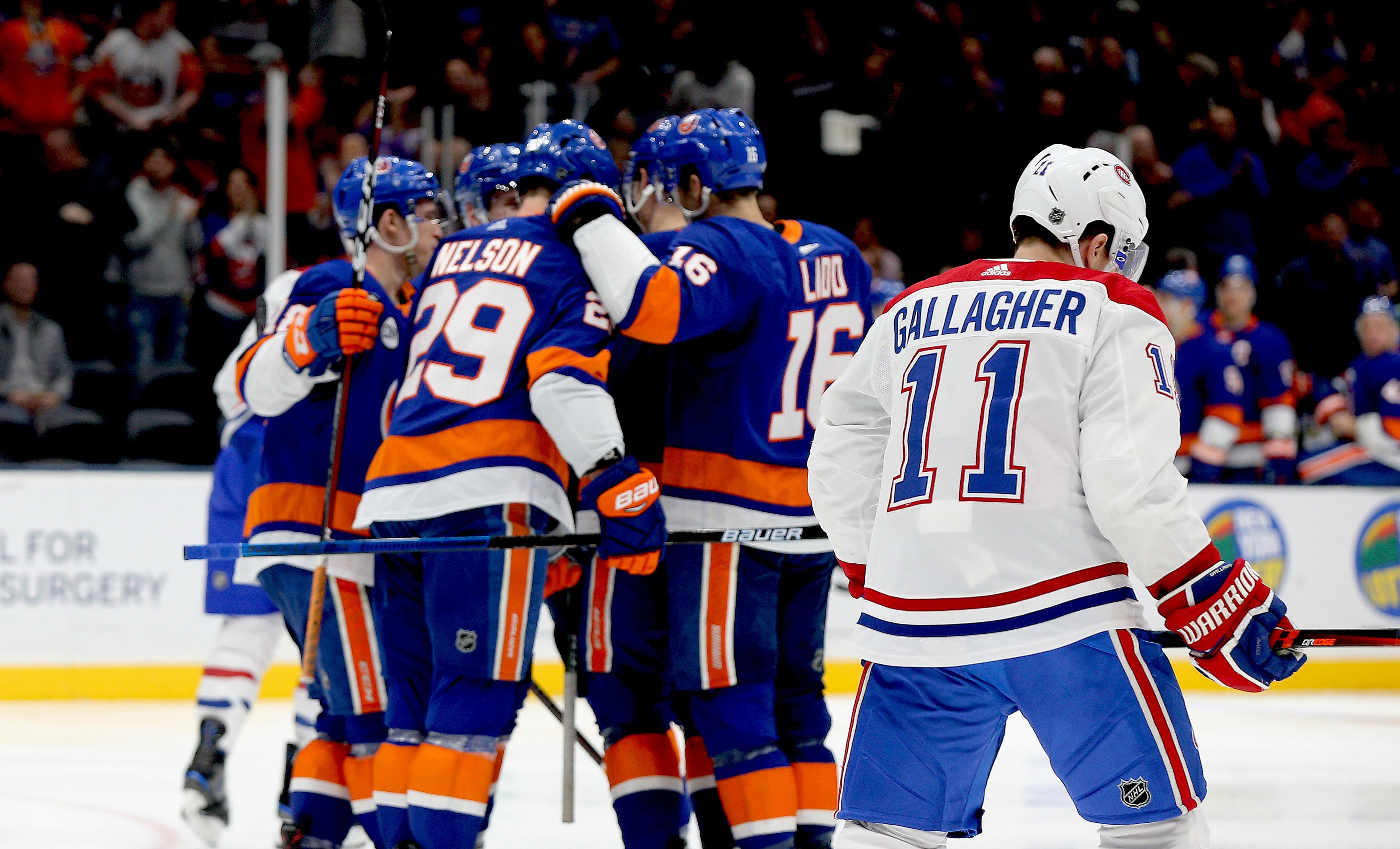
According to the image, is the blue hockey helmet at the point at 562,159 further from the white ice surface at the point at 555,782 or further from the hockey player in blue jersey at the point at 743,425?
the white ice surface at the point at 555,782

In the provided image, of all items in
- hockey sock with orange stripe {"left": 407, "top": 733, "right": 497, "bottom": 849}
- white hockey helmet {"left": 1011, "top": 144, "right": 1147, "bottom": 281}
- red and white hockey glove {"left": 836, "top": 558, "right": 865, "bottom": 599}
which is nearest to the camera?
white hockey helmet {"left": 1011, "top": 144, "right": 1147, "bottom": 281}

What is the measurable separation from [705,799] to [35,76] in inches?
224

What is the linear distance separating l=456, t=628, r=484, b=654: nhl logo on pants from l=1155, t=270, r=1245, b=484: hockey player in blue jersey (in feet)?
17.0

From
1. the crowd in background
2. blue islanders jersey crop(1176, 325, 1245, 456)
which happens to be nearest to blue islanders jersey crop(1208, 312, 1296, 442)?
blue islanders jersey crop(1176, 325, 1245, 456)

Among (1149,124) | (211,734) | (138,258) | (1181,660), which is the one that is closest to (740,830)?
(211,734)

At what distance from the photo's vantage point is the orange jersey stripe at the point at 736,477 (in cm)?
320

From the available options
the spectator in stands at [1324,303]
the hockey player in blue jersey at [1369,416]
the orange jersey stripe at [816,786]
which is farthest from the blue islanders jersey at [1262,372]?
the orange jersey stripe at [816,786]

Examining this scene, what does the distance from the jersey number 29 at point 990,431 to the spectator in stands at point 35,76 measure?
6428 mm

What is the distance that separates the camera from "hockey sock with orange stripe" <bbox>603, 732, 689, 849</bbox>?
3154 mm

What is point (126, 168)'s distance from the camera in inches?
300

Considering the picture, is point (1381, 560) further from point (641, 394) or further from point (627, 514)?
point (627, 514)

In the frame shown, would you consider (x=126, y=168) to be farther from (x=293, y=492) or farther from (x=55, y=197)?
(x=293, y=492)

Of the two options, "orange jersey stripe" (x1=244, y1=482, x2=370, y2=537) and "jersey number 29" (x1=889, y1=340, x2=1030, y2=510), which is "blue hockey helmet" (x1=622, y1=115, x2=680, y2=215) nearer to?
"orange jersey stripe" (x1=244, y1=482, x2=370, y2=537)

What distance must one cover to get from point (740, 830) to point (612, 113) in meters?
5.58
